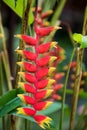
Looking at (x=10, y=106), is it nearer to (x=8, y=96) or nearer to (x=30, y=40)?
(x=8, y=96)

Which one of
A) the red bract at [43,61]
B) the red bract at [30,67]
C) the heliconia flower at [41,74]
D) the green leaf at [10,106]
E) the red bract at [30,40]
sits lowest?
the green leaf at [10,106]

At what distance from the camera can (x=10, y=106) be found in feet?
1.98

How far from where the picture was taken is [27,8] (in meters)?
0.59

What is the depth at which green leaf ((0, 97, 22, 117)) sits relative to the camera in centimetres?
60

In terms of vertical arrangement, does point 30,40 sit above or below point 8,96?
above

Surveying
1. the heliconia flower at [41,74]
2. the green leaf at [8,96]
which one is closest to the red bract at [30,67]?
the heliconia flower at [41,74]

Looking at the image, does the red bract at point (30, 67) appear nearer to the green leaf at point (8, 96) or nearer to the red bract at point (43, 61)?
the red bract at point (43, 61)

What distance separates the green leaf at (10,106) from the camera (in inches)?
23.6

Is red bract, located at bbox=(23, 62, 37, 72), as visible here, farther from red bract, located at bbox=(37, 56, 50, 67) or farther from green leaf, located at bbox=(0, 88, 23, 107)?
green leaf, located at bbox=(0, 88, 23, 107)

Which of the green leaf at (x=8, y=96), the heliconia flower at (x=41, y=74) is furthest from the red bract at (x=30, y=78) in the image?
the green leaf at (x=8, y=96)

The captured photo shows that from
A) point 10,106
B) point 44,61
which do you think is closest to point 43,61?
point 44,61

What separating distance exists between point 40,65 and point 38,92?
4 centimetres

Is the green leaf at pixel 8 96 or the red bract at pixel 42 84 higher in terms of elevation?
the red bract at pixel 42 84

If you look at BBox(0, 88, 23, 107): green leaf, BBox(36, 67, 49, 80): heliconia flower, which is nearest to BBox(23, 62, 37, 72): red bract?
BBox(36, 67, 49, 80): heliconia flower
